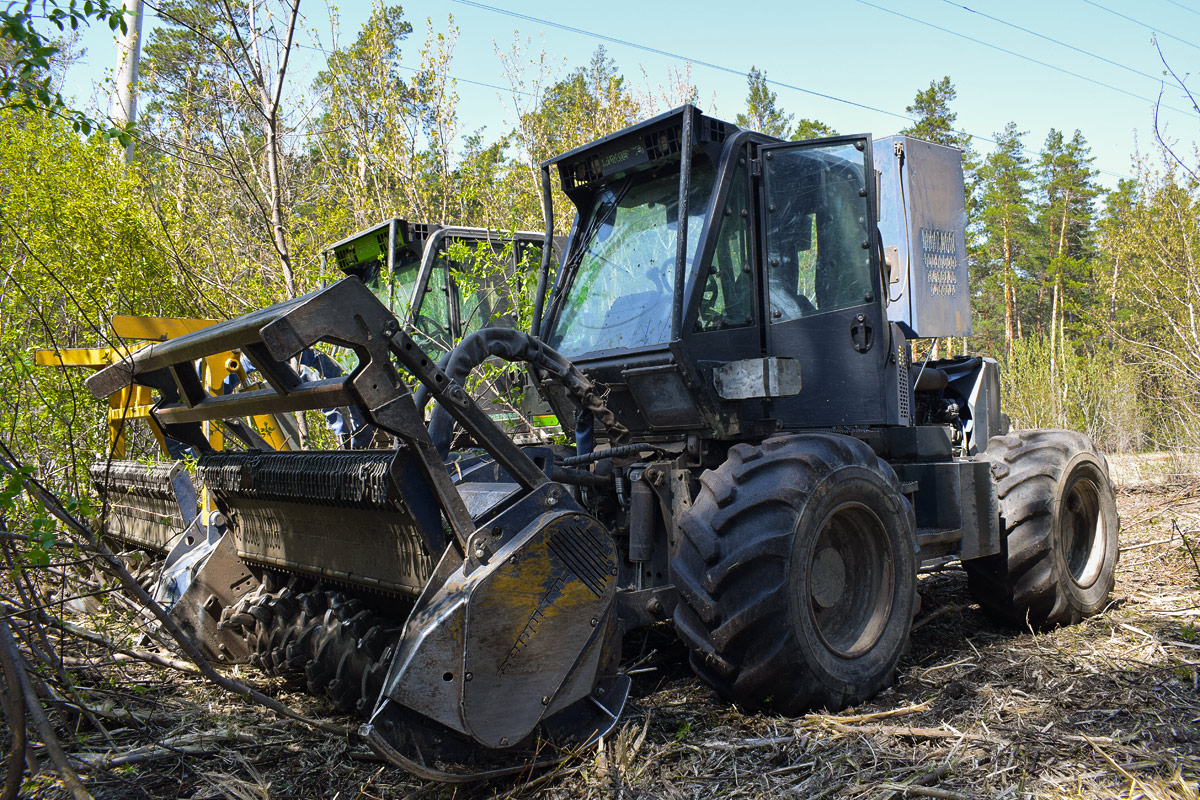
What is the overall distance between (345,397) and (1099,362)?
56.0ft

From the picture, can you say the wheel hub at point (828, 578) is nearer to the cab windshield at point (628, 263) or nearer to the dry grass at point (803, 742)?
the dry grass at point (803, 742)

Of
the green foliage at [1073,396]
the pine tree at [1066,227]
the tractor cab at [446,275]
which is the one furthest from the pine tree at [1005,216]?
the tractor cab at [446,275]

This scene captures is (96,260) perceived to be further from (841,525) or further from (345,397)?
(841,525)

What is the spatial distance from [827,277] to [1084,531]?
292cm

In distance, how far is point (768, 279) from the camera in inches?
185

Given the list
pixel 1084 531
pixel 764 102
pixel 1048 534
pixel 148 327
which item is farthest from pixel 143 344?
pixel 764 102

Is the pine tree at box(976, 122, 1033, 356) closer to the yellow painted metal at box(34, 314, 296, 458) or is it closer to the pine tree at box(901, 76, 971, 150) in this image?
the pine tree at box(901, 76, 971, 150)

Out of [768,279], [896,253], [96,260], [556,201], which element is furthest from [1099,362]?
[96,260]

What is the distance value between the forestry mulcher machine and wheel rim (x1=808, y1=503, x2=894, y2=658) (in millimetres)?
14

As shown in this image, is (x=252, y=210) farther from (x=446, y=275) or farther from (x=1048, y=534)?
(x=1048, y=534)

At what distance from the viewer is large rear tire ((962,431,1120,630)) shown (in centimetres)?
543

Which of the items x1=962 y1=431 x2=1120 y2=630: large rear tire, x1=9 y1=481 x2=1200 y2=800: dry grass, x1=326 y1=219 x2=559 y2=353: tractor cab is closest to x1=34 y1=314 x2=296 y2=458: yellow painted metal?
x1=9 y1=481 x2=1200 y2=800: dry grass

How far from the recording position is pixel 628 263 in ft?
15.7

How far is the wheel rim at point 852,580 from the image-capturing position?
4.23 meters
